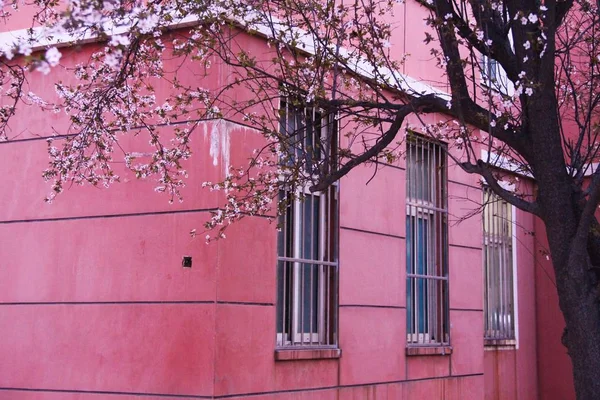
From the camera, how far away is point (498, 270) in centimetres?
1434

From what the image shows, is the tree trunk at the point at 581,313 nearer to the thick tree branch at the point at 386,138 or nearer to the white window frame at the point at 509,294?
the thick tree branch at the point at 386,138

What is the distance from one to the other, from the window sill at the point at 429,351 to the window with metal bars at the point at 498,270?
6.29 feet

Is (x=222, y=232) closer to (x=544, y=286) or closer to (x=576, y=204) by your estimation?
(x=576, y=204)

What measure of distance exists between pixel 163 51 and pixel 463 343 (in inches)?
221

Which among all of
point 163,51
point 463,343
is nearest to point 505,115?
point 163,51

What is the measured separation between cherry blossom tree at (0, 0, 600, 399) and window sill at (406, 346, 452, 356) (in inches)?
110

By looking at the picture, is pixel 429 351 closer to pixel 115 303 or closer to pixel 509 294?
pixel 509 294

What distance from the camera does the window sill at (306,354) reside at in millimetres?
8977

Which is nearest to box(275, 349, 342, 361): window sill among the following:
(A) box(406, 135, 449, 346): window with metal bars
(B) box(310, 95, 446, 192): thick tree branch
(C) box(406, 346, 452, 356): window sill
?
(C) box(406, 346, 452, 356): window sill

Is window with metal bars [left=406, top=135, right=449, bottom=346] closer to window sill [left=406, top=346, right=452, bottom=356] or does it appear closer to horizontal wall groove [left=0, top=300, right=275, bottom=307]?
window sill [left=406, top=346, right=452, bottom=356]

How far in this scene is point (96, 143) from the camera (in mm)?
8289

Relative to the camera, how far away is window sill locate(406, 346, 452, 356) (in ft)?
36.8

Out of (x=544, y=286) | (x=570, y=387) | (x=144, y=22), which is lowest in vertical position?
(x=570, y=387)

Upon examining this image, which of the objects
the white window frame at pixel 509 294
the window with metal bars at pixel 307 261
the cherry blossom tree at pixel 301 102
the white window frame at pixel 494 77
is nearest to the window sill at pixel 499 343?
the white window frame at pixel 509 294
